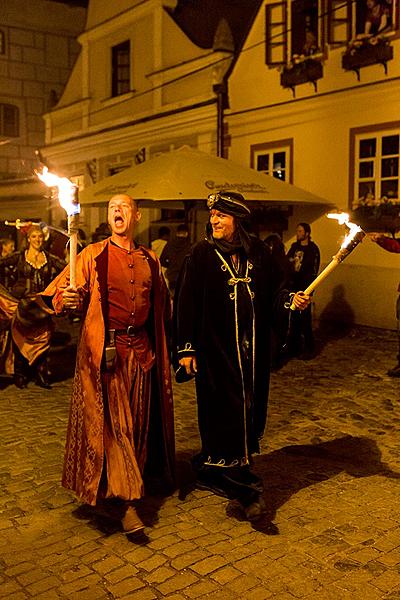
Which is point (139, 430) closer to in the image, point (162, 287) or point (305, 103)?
point (162, 287)

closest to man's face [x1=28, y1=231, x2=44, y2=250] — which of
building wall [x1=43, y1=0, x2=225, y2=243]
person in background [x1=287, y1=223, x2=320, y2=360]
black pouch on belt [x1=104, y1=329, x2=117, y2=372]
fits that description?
person in background [x1=287, y1=223, x2=320, y2=360]

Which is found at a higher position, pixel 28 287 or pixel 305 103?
pixel 305 103

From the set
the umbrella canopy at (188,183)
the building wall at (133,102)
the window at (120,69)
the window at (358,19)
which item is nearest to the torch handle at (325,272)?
the umbrella canopy at (188,183)

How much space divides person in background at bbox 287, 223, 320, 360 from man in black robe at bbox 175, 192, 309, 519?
5421 millimetres

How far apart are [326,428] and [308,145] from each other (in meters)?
8.36

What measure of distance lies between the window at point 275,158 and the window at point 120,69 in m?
6.33

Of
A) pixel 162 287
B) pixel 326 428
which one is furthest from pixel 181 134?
pixel 162 287

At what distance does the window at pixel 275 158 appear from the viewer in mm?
14523

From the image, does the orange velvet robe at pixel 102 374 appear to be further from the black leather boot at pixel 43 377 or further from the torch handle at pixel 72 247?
the black leather boot at pixel 43 377

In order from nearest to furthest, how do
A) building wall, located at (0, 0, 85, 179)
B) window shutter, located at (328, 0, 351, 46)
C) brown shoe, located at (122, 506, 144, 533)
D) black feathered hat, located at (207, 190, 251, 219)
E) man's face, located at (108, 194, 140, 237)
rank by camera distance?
brown shoe, located at (122, 506, 144, 533), man's face, located at (108, 194, 140, 237), black feathered hat, located at (207, 190, 251, 219), window shutter, located at (328, 0, 351, 46), building wall, located at (0, 0, 85, 179)

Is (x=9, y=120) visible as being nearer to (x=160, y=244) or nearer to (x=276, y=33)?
(x=276, y=33)

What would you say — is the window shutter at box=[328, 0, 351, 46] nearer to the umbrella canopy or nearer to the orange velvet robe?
the umbrella canopy

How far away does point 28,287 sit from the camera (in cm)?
872

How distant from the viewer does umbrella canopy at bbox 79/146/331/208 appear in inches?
396
